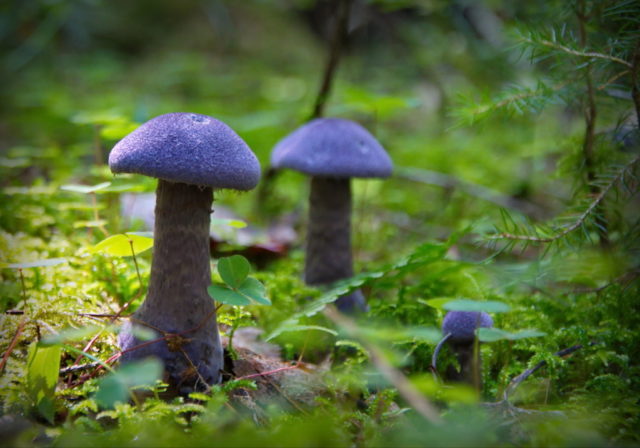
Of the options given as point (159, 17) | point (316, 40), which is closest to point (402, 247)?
point (316, 40)

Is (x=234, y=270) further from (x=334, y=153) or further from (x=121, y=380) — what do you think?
(x=334, y=153)

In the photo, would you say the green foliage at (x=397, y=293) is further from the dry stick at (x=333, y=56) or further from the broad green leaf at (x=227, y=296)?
the dry stick at (x=333, y=56)

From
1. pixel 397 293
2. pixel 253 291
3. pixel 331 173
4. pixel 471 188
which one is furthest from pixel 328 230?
pixel 471 188

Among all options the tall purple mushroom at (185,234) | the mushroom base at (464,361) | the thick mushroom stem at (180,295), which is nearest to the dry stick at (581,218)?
the mushroom base at (464,361)

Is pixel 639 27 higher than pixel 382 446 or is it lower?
higher

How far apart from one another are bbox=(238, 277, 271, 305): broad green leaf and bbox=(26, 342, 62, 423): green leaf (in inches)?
25.1

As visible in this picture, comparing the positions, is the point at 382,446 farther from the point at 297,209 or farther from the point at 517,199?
the point at 517,199

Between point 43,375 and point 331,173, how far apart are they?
167 centimetres

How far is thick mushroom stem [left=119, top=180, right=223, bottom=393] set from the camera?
5.92 ft

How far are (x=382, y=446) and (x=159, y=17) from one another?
43.2 feet

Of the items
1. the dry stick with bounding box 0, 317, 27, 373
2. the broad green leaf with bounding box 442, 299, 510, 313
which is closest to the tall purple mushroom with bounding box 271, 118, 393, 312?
the broad green leaf with bounding box 442, 299, 510, 313

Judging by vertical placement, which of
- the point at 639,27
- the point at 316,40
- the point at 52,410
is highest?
the point at 316,40

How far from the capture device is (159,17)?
40.2 ft

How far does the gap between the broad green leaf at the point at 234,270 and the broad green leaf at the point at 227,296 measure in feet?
0.12
